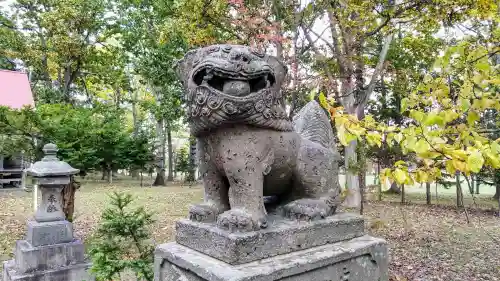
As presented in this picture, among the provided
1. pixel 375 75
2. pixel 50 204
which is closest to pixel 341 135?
pixel 50 204

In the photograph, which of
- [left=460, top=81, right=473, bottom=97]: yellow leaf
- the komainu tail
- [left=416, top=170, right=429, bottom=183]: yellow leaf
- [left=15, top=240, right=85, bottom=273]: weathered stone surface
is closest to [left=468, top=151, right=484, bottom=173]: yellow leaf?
[left=460, top=81, right=473, bottom=97]: yellow leaf

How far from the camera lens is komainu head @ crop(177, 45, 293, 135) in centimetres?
207

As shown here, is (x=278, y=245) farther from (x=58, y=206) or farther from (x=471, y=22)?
(x=471, y=22)

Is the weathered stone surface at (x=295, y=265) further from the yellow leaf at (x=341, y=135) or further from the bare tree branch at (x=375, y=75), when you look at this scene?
the bare tree branch at (x=375, y=75)

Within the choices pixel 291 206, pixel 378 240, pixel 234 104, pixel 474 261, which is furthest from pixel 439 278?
pixel 234 104

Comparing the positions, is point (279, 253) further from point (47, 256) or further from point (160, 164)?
point (160, 164)

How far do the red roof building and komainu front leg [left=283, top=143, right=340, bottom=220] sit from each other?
15.0 meters

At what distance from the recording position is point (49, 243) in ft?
16.4

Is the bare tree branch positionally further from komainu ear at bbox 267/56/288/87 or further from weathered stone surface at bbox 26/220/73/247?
komainu ear at bbox 267/56/288/87

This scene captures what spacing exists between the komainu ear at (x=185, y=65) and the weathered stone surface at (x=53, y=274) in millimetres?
3867

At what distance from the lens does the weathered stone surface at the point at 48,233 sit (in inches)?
195

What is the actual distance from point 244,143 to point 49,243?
412cm

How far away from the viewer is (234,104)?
2.07 meters

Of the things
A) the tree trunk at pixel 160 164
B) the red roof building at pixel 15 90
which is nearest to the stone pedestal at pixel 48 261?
the red roof building at pixel 15 90
